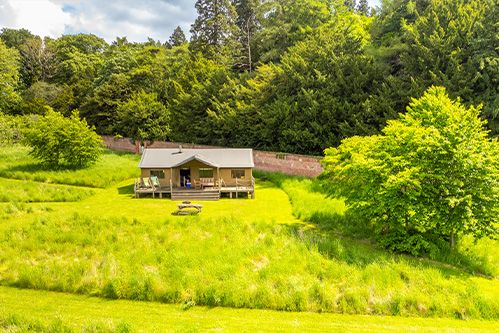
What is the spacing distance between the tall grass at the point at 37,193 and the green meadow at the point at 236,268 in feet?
7.90

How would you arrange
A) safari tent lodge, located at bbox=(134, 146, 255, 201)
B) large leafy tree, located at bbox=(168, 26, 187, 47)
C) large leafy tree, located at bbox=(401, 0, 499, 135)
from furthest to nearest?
1. large leafy tree, located at bbox=(168, 26, 187, 47)
2. safari tent lodge, located at bbox=(134, 146, 255, 201)
3. large leafy tree, located at bbox=(401, 0, 499, 135)

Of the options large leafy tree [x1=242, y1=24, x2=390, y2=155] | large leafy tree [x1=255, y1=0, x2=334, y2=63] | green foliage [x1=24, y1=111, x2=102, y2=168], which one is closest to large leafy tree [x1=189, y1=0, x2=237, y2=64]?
large leafy tree [x1=255, y1=0, x2=334, y2=63]

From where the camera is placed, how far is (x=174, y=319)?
877cm

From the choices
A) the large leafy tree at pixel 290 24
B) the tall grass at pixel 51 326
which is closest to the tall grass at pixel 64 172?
the tall grass at pixel 51 326

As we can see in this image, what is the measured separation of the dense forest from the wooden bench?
43.9ft

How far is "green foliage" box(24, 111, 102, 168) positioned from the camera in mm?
26109

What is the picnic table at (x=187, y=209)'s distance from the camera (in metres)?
17.6

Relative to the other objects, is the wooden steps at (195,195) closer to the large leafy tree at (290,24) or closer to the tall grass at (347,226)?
the tall grass at (347,226)

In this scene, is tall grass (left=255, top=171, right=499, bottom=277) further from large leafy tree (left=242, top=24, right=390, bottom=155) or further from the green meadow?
large leafy tree (left=242, top=24, right=390, bottom=155)

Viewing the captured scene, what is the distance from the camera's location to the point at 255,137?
32438 millimetres

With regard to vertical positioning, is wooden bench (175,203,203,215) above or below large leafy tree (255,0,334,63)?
below

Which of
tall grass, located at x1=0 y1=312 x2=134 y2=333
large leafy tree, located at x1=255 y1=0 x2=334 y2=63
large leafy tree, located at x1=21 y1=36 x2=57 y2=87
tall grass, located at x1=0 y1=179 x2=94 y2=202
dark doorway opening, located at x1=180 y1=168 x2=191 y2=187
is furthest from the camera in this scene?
large leafy tree, located at x1=21 y1=36 x2=57 y2=87

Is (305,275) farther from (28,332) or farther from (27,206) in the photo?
(27,206)

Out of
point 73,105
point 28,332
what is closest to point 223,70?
point 73,105
